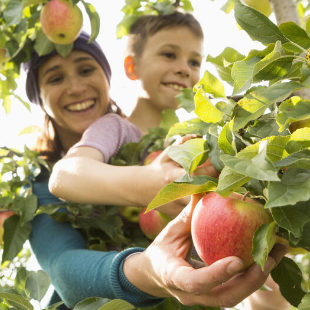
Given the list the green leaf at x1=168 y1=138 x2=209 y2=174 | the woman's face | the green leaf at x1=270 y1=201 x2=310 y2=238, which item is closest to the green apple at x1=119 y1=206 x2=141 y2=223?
the woman's face

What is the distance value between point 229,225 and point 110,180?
510mm

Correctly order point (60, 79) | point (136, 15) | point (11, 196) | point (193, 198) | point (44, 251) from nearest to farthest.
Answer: point (193, 198) → point (44, 251) → point (11, 196) → point (60, 79) → point (136, 15)

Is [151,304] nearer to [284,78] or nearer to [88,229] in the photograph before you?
[88,229]

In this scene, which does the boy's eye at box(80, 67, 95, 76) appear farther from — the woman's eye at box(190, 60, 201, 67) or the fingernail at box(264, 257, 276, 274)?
the fingernail at box(264, 257, 276, 274)

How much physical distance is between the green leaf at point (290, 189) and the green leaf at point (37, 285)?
670 millimetres

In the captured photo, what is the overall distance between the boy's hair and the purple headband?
6.6 inches

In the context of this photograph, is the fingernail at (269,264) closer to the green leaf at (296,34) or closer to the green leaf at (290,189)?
the green leaf at (290,189)

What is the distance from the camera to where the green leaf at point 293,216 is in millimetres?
592

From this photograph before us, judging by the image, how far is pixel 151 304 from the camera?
107cm

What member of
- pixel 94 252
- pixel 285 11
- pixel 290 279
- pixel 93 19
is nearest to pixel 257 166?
pixel 290 279

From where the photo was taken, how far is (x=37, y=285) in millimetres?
1034

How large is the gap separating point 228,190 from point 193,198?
0.55 ft

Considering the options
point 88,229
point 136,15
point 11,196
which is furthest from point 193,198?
point 136,15

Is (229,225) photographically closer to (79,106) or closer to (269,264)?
(269,264)
